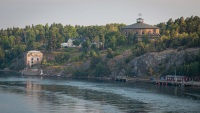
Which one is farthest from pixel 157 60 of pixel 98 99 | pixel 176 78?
pixel 98 99

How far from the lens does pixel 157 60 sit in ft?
558

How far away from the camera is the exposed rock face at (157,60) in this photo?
162 m

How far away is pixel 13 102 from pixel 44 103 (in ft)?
23.3

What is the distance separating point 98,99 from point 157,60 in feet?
179

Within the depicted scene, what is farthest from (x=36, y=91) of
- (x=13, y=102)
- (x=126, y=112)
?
(x=126, y=112)

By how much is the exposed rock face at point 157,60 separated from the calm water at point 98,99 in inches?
535

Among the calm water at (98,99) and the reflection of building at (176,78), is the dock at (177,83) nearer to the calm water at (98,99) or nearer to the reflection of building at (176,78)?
the reflection of building at (176,78)

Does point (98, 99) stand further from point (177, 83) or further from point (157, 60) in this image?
point (157, 60)

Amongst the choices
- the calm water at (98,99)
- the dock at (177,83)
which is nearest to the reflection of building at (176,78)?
the dock at (177,83)

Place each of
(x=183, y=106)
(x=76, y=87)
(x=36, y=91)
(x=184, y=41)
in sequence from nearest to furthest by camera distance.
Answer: (x=183, y=106)
(x=36, y=91)
(x=76, y=87)
(x=184, y=41)

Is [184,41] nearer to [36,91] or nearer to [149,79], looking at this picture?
[149,79]

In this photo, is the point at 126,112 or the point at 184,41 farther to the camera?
the point at 184,41

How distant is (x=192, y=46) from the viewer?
168 metres

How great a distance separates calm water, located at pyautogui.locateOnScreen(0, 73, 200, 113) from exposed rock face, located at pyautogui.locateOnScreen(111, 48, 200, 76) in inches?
535
